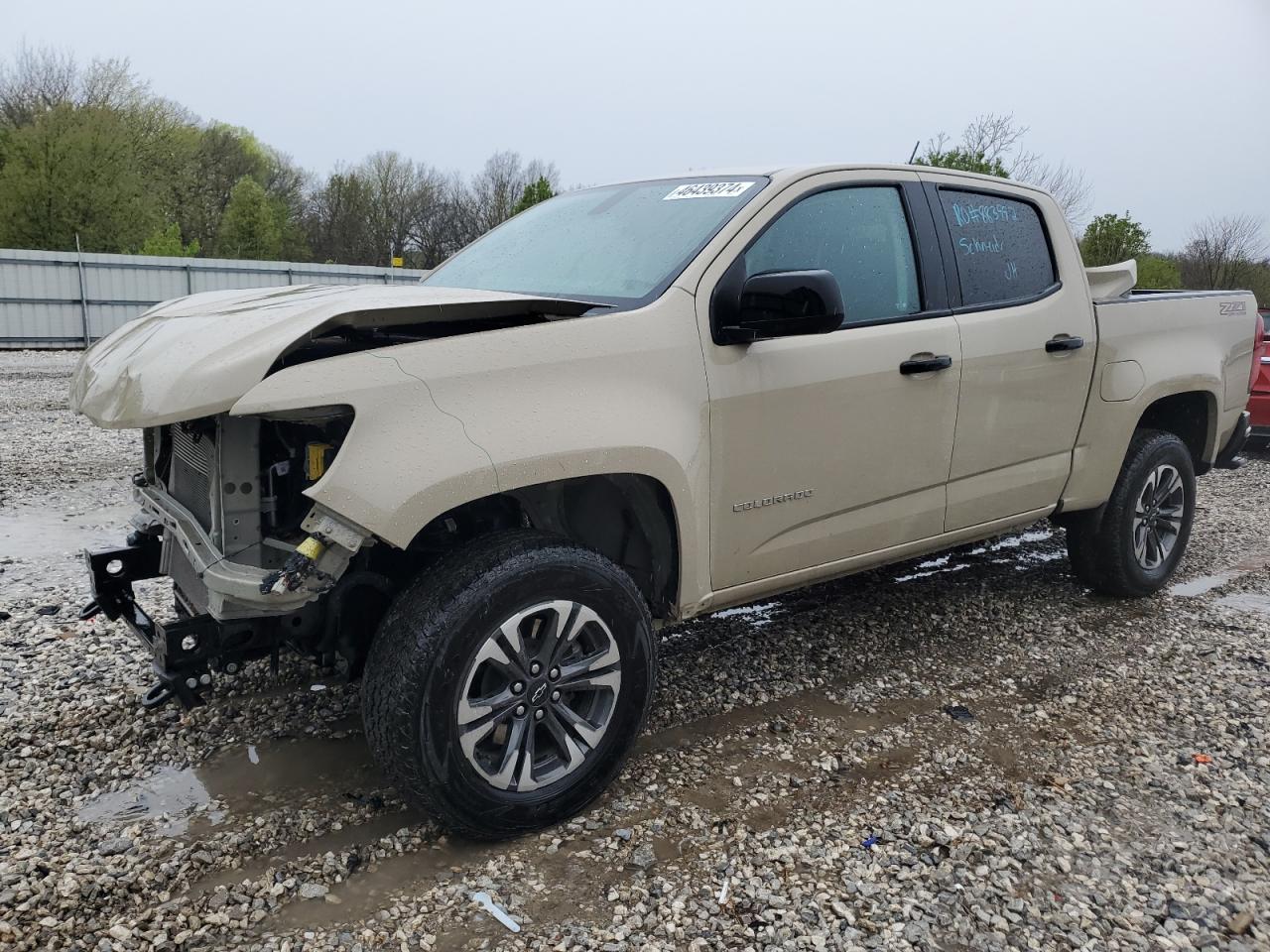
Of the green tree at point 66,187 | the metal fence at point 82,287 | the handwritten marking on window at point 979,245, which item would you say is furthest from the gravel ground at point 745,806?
the green tree at point 66,187

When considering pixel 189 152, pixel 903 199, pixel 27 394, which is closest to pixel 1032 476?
pixel 903 199

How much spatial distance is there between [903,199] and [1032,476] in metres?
1.35

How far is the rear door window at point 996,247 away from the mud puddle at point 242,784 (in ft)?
9.57

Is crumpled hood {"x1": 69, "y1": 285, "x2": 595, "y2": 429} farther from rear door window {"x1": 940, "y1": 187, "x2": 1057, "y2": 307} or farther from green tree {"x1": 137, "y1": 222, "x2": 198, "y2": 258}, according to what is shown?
green tree {"x1": 137, "y1": 222, "x2": 198, "y2": 258}

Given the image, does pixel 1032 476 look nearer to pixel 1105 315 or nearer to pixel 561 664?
pixel 1105 315

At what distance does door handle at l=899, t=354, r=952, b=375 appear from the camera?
3.44 meters

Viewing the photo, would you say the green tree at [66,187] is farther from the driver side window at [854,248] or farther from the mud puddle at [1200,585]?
the mud puddle at [1200,585]

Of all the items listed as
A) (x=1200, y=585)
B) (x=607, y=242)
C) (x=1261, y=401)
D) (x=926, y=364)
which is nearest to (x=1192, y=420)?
(x=1200, y=585)

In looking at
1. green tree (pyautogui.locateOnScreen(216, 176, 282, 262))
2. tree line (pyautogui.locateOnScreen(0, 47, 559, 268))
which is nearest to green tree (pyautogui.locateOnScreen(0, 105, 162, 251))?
tree line (pyautogui.locateOnScreen(0, 47, 559, 268))

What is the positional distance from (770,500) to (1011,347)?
56.1 inches

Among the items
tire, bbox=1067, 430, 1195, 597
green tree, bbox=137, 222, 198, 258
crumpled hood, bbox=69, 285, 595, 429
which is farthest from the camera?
green tree, bbox=137, 222, 198, 258

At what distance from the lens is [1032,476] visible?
4.11 metres

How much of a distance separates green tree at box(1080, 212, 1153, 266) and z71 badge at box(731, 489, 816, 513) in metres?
19.2

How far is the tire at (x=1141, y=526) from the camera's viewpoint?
463 cm
